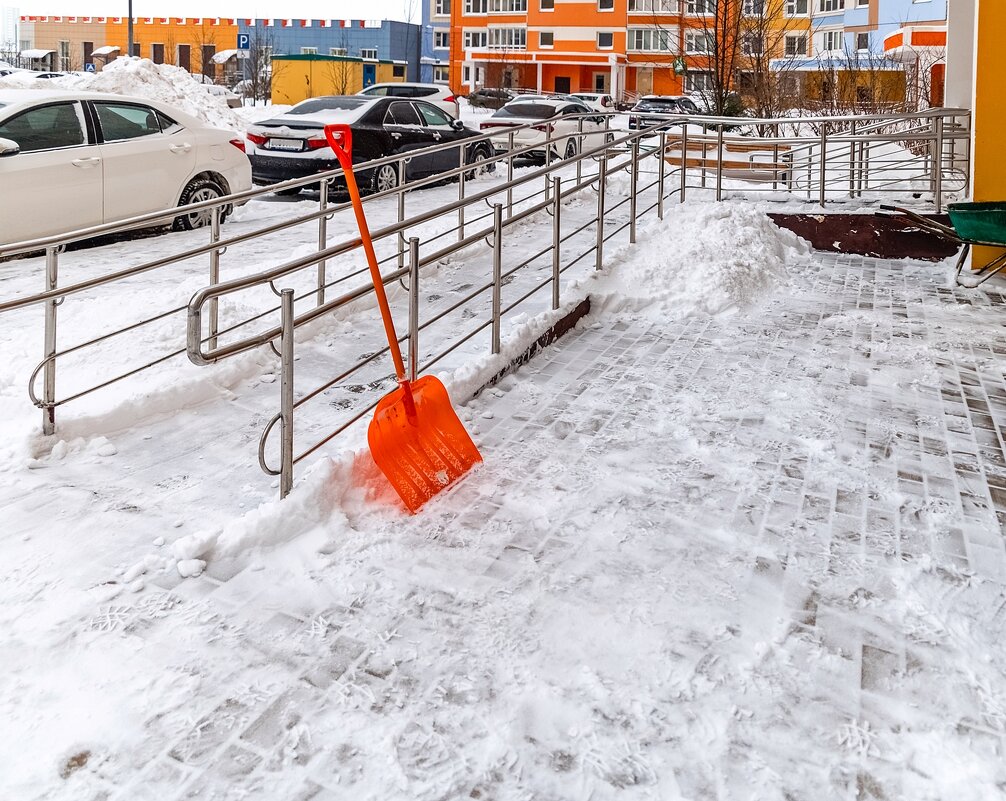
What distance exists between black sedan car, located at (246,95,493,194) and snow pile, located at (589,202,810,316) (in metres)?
4.12

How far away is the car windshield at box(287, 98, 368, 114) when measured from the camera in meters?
13.5

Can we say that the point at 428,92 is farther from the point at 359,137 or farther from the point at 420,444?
the point at 420,444

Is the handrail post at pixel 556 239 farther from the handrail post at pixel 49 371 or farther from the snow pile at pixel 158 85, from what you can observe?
the snow pile at pixel 158 85

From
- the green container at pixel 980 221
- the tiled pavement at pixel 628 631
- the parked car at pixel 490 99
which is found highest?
the parked car at pixel 490 99

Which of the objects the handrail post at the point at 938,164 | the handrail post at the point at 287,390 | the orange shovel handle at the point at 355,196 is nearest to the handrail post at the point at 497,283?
the orange shovel handle at the point at 355,196

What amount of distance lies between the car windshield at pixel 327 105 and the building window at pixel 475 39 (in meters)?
52.1

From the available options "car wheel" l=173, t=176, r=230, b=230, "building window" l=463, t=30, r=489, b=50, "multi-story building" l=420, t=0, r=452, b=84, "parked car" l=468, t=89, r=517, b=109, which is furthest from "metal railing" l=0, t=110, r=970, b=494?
"multi-story building" l=420, t=0, r=452, b=84

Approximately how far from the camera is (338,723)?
8.34ft

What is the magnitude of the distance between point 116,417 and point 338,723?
2.61 metres

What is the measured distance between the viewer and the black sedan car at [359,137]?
12.4 metres

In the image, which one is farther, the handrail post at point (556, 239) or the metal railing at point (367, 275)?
the handrail post at point (556, 239)

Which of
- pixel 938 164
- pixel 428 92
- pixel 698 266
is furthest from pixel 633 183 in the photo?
pixel 428 92

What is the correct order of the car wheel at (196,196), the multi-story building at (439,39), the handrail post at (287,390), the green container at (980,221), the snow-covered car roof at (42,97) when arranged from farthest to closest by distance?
the multi-story building at (439,39)
the car wheel at (196,196)
the snow-covered car roof at (42,97)
the green container at (980,221)
the handrail post at (287,390)

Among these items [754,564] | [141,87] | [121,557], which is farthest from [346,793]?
[141,87]
